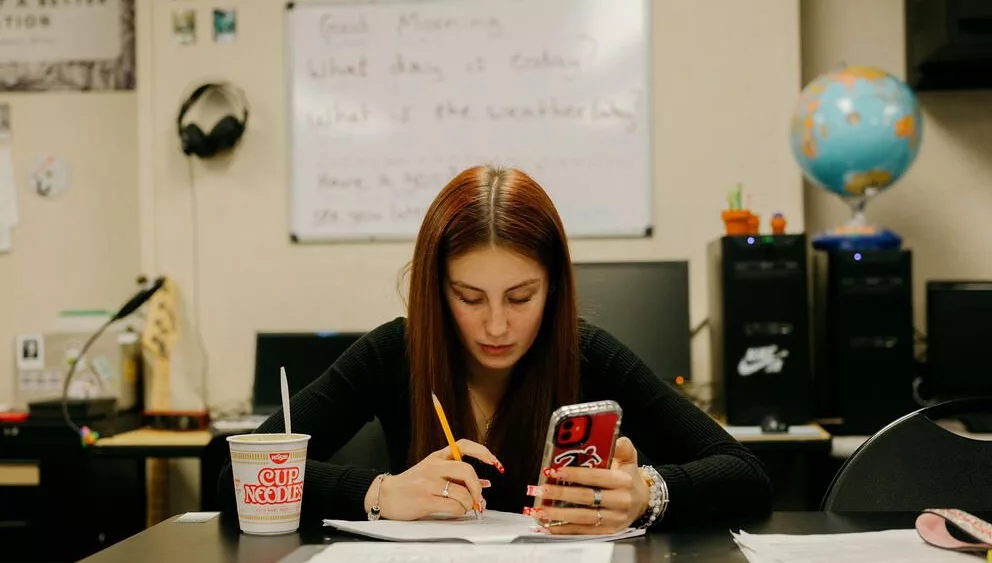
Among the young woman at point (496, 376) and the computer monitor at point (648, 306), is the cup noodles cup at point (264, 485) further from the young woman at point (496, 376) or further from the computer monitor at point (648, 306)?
the computer monitor at point (648, 306)

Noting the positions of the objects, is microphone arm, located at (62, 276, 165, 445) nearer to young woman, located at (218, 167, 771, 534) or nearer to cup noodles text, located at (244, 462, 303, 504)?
young woman, located at (218, 167, 771, 534)

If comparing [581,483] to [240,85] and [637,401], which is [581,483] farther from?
[240,85]

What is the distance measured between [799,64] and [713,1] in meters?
0.32

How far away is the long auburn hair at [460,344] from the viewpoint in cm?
133

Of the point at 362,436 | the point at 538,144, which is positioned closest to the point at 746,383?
the point at 538,144

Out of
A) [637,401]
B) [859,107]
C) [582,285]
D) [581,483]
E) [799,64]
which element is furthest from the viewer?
[799,64]

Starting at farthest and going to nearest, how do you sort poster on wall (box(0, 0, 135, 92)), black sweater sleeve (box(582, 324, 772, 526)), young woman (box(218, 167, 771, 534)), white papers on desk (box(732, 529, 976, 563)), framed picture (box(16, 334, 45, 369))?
poster on wall (box(0, 0, 135, 92)) → framed picture (box(16, 334, 45, 369)) → young woman (box(218, 167, 771, 534)) → black sweater sleeve (box(582, 324, 772, 526)) → white papers on desk (box(732, 529, 976, 563))

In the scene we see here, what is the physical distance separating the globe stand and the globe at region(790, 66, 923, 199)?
0.05 m

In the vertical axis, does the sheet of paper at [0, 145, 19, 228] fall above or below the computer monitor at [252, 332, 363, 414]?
above

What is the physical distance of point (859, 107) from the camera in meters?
2.54

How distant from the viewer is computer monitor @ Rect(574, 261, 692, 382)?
9.00 feet

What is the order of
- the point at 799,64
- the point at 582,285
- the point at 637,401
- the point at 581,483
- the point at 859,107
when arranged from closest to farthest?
the point at 581,483, the point at 637,401, the point at 859,107, the point at 582,285, the point at 799,64

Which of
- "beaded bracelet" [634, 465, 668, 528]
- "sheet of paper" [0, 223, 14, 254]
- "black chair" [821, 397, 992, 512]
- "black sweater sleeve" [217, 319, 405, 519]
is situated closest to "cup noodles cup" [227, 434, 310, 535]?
"black sweater sleeve" [217, 319, 405, 519]

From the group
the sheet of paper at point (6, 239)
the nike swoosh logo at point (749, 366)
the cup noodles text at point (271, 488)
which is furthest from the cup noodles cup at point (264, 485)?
the sheet of paper at point (6, 239)
